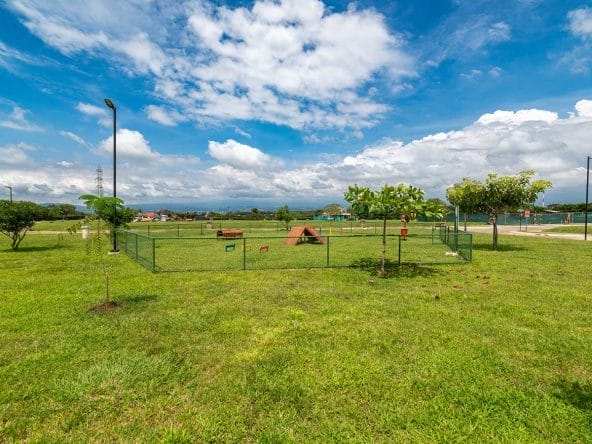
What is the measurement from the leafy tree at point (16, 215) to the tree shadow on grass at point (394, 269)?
1968cm

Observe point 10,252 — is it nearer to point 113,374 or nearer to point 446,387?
point 113,374

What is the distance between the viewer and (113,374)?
4582 millimetres

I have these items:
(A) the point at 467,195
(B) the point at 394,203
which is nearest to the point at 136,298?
(B) the point at 394,203

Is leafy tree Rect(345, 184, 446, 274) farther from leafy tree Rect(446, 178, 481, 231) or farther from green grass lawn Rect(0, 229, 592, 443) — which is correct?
leafy tree Rect(446, 178, 481, 231)

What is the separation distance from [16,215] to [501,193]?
29.1 meters

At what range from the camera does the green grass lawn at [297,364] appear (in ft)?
11.7

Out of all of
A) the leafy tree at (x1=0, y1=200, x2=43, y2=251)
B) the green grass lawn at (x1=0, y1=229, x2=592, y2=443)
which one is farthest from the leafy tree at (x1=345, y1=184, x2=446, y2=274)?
the leafy tree at (x1=0, y1=200, x2=43, y2=251)

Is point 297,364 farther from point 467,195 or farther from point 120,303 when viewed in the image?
point 467,195

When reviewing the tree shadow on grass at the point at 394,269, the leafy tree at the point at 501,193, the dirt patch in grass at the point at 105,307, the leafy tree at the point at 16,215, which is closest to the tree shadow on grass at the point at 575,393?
the tree shadow on grass at the point at 394,269

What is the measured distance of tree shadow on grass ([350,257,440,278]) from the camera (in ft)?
38.4

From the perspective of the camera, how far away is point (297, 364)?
192 inches

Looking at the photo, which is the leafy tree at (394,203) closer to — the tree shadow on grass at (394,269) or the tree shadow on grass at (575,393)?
the tree shadow on grass at (394,269)

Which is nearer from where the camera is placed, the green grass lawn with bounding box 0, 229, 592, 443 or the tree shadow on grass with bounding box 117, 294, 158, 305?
the green grass lawn with bounding box 0, 229, 592, 443

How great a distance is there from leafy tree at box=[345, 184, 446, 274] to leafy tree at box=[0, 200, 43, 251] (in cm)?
1977
